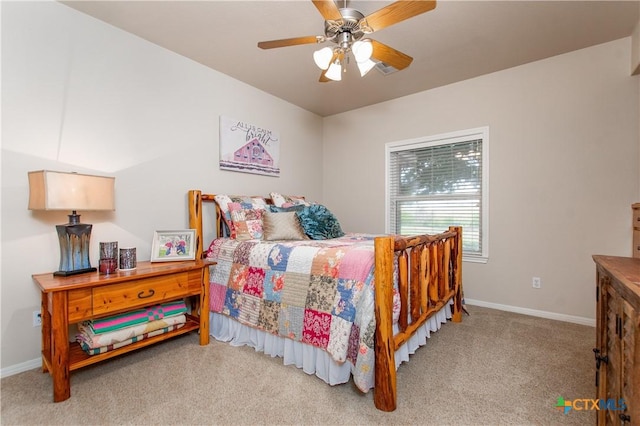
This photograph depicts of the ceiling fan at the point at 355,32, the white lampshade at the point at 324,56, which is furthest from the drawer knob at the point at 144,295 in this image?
the white lampshade at the point at 324,56

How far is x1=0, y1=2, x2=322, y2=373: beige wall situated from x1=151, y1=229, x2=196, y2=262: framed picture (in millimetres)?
256

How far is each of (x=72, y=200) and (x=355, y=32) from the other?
1955mm

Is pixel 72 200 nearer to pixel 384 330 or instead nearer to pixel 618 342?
pixel 384 330

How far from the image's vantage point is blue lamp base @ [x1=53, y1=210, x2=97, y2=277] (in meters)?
1.87

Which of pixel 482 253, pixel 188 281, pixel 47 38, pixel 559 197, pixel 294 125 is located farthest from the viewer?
pixel 294 125

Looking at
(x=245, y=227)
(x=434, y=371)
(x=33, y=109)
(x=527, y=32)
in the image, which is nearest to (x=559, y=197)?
(x=527, y=32)

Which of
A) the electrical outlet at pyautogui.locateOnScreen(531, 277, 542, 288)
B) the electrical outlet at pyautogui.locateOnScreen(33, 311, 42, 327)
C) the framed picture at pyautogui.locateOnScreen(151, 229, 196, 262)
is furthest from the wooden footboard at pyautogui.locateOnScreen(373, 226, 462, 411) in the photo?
the electrical outlet at pyautogui.locateOnScreen(33, 311, 42, 327)

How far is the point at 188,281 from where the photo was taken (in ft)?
7.23

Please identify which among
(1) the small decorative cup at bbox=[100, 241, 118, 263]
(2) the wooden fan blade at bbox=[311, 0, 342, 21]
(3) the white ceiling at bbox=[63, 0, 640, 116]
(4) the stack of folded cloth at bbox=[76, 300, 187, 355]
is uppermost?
(3) the white ceiling at bbox=[63, 0, 640, 116]

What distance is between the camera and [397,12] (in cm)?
155

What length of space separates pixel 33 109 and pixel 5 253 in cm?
93

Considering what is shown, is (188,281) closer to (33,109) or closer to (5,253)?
(5,253)

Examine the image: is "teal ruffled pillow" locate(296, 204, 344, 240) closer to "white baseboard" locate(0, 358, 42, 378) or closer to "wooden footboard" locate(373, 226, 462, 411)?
"wooden footboard" locate(373, 226, 462, 411)

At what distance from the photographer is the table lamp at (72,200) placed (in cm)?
173
